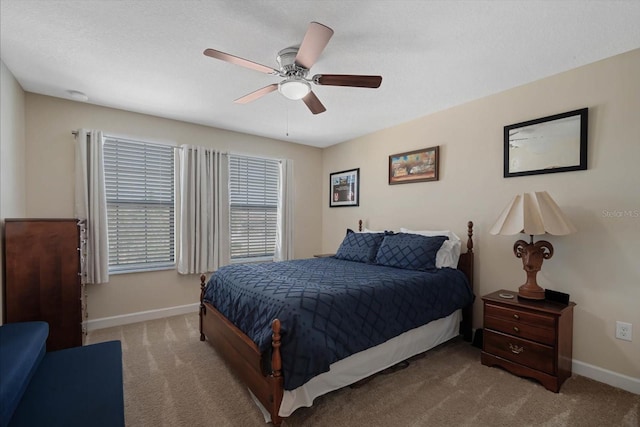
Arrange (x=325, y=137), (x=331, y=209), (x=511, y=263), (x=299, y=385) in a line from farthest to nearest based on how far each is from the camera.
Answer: (x=331, y=209)
(x=325, y=137)
(x=511, y=263)
(x=299, y=385)

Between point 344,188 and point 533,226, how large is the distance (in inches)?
112

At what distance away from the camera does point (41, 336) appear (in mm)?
1673

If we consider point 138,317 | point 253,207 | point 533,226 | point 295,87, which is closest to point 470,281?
point 533,226

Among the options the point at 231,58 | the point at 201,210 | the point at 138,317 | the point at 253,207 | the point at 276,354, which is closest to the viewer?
the point at 276,354

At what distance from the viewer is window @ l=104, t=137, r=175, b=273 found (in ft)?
11.3

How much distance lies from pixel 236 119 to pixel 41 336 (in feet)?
9.37

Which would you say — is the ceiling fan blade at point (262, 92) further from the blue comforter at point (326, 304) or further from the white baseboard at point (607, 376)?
the white baseboard at point (607, 376)

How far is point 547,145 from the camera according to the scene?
2.57m

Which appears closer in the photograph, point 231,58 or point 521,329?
point 231,58

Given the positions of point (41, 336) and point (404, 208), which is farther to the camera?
point (404, 208)

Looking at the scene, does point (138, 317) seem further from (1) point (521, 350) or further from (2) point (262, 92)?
(1) point (521, 350)

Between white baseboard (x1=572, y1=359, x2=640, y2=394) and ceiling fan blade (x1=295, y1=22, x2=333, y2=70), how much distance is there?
122 inches

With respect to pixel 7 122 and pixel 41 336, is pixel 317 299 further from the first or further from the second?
pixel 7 122

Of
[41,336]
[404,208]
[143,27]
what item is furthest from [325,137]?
[41,336]
